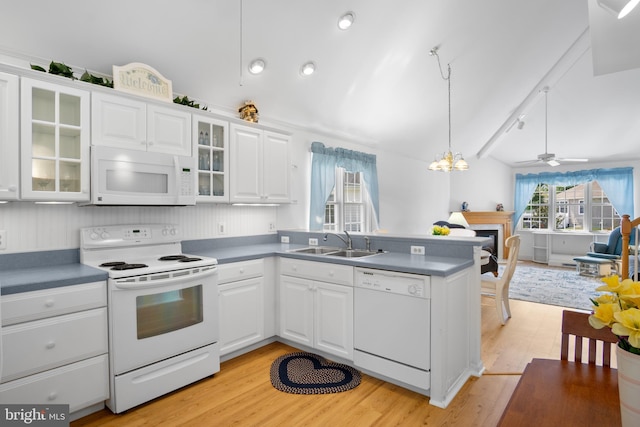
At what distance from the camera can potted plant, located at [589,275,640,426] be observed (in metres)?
0.71

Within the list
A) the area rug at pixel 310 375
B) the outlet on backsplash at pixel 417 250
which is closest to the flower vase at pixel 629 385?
the area rug at pixel 310 375

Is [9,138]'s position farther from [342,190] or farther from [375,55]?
[342,190]

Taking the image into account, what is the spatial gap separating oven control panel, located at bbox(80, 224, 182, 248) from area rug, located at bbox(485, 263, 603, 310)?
4734 millimetres

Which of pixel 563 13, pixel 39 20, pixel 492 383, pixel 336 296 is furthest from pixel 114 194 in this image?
pixel 563 13

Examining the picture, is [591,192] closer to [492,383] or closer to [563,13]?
[563,13]

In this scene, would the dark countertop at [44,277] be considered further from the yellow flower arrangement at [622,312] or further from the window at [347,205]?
the window at [347,205]

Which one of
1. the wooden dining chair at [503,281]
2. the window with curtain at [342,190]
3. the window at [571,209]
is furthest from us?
the window at [571,209]

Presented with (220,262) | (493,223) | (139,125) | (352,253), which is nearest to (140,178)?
(139,125)

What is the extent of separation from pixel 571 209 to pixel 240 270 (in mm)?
8536

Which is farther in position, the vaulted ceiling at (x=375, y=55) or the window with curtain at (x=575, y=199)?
the window with curtain at (x=575, y=199)

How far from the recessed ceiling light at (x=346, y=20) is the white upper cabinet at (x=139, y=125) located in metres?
1.57

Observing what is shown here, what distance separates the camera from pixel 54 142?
2.31 m

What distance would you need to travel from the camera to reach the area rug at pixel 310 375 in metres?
2.53

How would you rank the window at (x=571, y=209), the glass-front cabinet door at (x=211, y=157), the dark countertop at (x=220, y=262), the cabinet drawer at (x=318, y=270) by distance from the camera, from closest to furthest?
the dark countertop at (x=220, y=262) < the cabinet drawer at (x=318, y=270) < the glass-front cabinet door at (x=211, y=157) < the window at (x=571, y=209)
